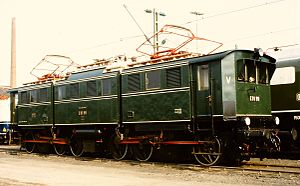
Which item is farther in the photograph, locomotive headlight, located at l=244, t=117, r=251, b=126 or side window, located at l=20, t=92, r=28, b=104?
side window, located at l=20, t=92, r=28, b=104

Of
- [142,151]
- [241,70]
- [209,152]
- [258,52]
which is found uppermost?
[258,52]

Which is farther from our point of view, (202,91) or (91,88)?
(91,88)

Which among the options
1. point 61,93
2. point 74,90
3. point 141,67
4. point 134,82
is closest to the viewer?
point 141,67

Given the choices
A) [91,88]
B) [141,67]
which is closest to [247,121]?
[141,67]

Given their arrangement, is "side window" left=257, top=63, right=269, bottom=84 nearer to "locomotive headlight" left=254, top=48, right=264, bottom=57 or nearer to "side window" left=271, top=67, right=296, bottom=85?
"locomotive headlight" left=254, top=48, right=264, bottom=57

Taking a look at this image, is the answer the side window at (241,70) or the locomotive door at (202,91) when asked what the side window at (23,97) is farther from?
the side window at (241,70)

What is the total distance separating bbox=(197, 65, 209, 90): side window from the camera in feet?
48.9

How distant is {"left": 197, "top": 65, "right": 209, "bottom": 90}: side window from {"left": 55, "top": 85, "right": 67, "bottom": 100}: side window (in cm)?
784

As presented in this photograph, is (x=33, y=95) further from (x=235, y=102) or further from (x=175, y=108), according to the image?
(x=235, y=102)

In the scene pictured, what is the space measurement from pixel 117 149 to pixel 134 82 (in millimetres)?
3124

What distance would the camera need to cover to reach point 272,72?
52.3 feet

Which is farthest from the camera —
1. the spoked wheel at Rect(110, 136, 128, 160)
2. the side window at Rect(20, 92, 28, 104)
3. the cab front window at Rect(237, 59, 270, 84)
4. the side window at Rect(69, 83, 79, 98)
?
the side window at Rect(20, 92, 28, 104)

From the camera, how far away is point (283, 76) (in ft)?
55.1

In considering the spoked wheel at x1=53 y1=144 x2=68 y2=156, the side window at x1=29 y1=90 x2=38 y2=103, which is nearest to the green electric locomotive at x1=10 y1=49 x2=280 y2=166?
the spoked wheel at x1=53 y1=144 x2=68 y2=156
